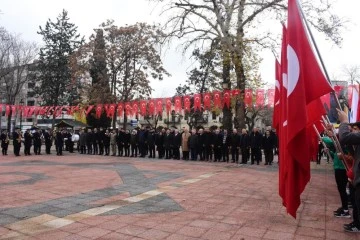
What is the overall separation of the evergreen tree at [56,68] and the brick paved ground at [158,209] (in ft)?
119

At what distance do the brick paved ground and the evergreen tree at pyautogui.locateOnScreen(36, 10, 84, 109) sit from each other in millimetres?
36160

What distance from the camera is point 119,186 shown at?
958 centimetres

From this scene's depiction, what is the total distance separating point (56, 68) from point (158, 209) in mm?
42154

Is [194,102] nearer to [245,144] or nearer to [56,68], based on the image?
[245,144]

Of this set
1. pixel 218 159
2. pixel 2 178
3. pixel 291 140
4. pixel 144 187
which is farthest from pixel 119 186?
pixel 218 159

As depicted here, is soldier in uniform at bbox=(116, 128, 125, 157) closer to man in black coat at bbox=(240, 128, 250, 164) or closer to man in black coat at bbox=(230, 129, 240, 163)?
man in black coat at bbox=(230, 129, 240, 163)

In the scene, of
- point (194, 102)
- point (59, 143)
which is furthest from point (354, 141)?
point (59, 143)

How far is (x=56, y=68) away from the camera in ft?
149

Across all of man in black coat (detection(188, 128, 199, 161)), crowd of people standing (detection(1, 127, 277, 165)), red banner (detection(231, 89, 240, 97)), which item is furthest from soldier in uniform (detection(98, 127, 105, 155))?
red banner (detection(231, 89, 240, 97))

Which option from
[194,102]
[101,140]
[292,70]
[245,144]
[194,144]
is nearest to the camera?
[292,70]

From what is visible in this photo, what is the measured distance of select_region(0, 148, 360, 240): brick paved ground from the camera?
5.38m

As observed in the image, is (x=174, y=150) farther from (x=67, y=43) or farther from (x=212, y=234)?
(x=67, y=43)

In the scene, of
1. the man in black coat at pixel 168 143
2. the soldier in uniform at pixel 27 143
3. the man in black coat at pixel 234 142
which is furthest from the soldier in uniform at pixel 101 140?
the man in black coat at pixel 234 142

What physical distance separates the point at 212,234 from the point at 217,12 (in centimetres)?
1992
